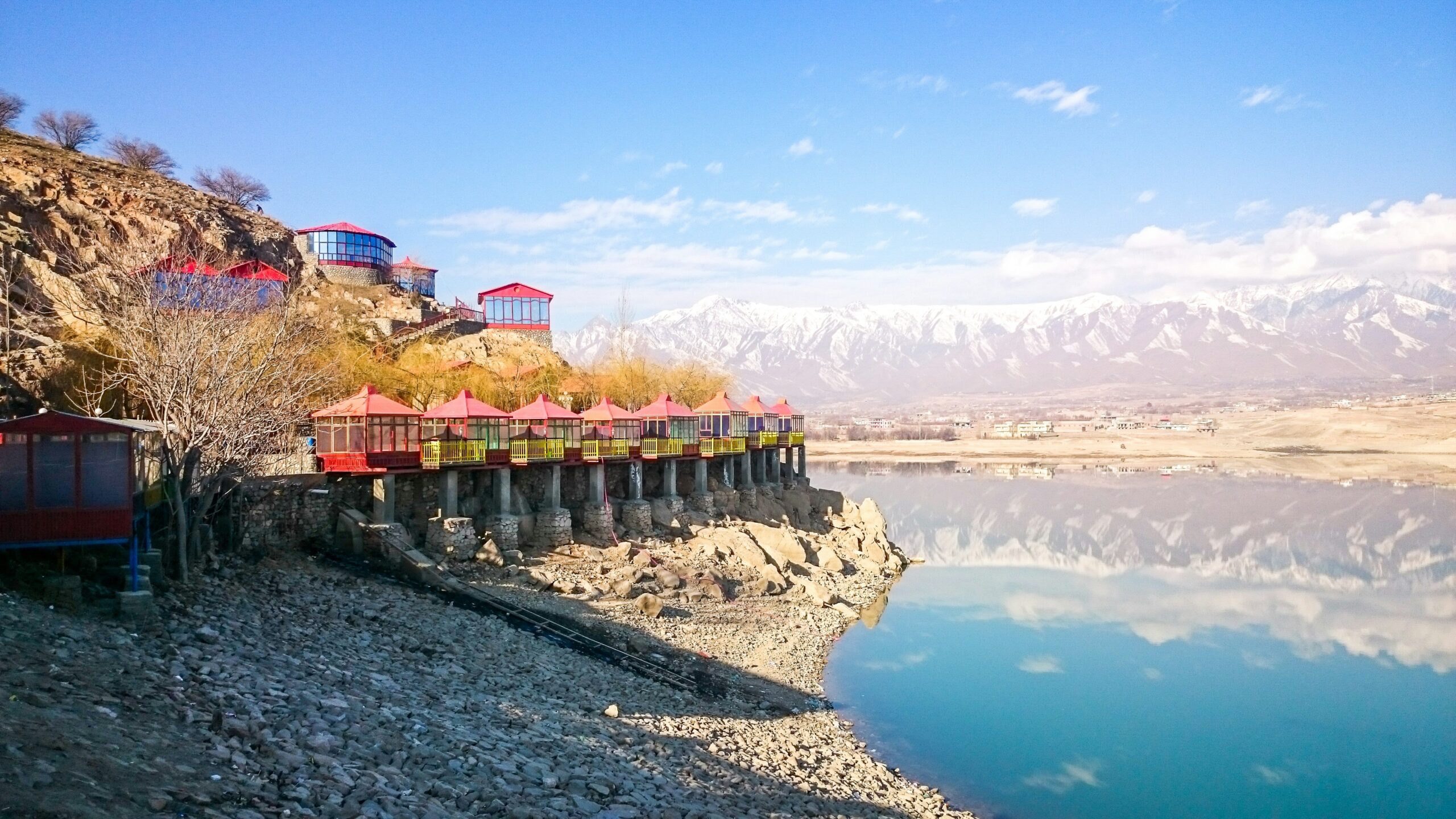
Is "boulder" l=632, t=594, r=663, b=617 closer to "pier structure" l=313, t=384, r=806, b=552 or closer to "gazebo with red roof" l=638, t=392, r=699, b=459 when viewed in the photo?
"pier structure" l=313, t=384, r=806, b=552

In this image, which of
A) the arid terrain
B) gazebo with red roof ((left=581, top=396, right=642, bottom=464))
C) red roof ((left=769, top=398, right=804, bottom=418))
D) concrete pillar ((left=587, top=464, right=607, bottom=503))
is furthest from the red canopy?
the arid terrain

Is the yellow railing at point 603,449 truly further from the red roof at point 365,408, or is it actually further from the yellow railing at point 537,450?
the red roof at point 365,408

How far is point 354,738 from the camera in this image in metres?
12.1

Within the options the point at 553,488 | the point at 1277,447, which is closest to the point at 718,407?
the point at 553,488

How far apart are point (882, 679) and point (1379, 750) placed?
1166 centimetres

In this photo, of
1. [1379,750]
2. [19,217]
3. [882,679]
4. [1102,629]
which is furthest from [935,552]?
[19,217]

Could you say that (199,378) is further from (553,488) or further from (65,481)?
(553,488)

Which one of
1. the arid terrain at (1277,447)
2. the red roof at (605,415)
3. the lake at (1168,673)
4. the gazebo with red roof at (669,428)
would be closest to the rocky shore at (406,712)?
the lake at (1168,673)

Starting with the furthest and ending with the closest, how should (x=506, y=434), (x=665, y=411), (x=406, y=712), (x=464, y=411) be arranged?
(x=665, y=411)
(x=506, y=434)
(x=464, y=411)
(x=406, y=712)

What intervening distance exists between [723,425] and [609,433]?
31.0 ft

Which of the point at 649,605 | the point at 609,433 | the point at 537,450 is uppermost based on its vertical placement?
the point at 609,433

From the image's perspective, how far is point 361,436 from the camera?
27.8m

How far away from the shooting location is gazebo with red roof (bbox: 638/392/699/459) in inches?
1553

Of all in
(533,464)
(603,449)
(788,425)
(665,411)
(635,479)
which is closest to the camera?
(533,464)
